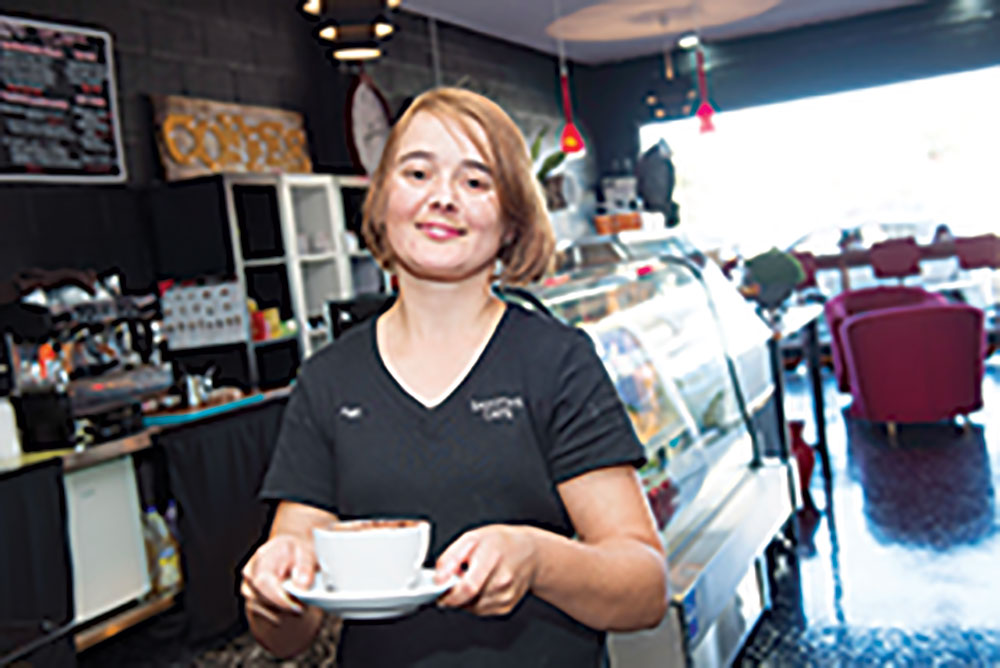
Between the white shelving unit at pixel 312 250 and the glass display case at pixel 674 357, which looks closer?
the glass display case at pixel 674 357

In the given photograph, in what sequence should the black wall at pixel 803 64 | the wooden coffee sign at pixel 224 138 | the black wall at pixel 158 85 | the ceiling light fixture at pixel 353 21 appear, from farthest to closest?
the black wall at pixel 803 64
the wooden coffee sign at pixel 224 138
the black wall at pixel 158 85
the ceiling light fixture at pixel 353 21

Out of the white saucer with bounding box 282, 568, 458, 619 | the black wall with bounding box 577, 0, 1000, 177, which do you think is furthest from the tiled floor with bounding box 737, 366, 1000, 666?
the black wall with bounding box 577, 0, 1000, 177

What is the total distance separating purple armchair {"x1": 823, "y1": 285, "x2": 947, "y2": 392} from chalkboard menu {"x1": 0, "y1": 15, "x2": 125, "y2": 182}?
169 inches

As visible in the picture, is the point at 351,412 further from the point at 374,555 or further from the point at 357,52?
the point at 357,52

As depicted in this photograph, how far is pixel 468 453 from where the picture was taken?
3.52ft

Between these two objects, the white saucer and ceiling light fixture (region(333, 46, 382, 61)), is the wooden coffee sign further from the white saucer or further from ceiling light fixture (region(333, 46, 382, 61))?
the white saucer

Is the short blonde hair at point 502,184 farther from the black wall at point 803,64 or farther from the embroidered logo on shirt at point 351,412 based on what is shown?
the black wall at point 803,64

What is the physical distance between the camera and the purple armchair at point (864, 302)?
19.6 feet

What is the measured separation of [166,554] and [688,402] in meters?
2.30

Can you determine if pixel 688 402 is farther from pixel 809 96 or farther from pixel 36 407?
pixel 809 96

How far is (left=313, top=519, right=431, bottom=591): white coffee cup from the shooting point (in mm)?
973

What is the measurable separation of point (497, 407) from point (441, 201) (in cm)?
25

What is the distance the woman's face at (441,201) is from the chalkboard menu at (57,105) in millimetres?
3491

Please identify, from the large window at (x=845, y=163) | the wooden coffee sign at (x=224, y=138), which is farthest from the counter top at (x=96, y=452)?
the large window at (x=845, y=163)
